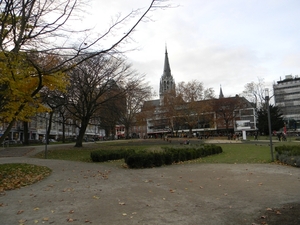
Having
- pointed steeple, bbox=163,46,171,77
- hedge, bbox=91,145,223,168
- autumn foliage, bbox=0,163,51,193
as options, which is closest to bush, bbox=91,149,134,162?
hedge, bbox=91,145,223,168

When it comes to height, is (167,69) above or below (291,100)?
above

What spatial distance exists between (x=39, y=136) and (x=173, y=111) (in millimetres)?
39728

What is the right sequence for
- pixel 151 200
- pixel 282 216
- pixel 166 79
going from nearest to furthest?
pixel 282 216
pixel 151 200
pixel 166 79

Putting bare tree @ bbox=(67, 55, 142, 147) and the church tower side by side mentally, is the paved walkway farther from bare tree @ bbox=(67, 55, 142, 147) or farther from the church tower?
the church tower

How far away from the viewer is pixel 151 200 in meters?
6.41

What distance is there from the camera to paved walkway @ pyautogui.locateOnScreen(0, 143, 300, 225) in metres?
5.03

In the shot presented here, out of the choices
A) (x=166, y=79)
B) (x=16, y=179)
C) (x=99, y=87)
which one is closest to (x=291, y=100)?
(x=166, y=79)

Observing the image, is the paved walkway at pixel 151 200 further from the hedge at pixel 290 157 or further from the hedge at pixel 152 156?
the hedge at pixel 290 157

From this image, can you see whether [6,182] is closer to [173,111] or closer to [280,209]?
[280,209]

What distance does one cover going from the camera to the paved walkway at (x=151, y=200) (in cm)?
503

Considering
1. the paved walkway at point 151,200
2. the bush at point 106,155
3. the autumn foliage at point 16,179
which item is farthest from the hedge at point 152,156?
the autumn foliage at point 16,179

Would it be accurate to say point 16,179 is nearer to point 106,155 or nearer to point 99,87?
point 106,155

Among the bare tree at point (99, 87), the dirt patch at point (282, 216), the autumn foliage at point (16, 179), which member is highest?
the bare tree at point (99, 87)

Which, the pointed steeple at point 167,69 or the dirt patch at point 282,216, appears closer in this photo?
the dirt patch at point 282,216
